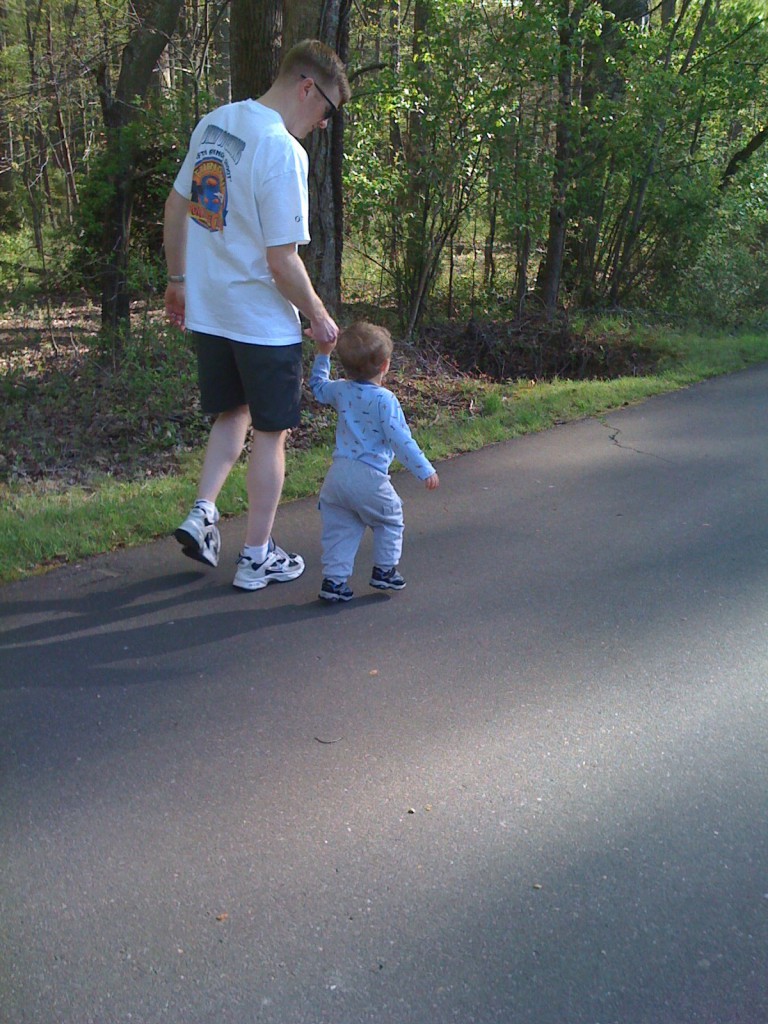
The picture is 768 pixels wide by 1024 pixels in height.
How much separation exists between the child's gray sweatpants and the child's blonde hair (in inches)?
16.5

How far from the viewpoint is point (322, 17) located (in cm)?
820

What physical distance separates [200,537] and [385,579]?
862 mm

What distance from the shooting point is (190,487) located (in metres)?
6.13

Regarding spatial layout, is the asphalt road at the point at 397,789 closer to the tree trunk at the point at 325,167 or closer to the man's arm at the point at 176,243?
the man's arm at the point at 176,243

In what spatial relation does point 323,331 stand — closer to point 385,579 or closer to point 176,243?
point 176,243

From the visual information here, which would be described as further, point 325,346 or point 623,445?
point 623,445

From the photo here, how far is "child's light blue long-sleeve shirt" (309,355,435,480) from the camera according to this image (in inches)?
179

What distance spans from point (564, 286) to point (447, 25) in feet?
16.0

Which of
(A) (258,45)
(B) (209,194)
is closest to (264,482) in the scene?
(B) (209,194)

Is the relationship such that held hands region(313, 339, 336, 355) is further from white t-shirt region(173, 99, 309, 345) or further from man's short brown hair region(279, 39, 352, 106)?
man's short brown hair region(279, 39, 352, 106)

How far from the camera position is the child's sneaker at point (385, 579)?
15.5 ft

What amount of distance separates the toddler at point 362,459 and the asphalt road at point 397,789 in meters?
0.17

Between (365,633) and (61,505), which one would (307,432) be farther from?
(365,633)

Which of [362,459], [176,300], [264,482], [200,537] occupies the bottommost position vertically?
[200,537]
